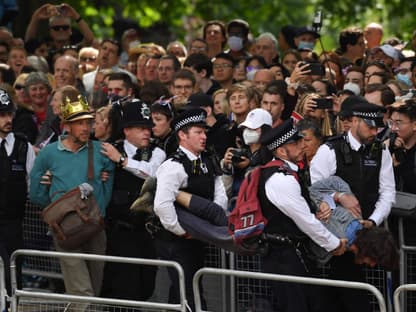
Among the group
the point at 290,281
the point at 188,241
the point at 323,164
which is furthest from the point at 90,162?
the point at 290,281

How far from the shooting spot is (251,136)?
11117 mm

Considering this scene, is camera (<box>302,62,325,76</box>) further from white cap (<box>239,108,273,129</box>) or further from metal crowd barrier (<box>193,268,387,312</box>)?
metal crowd barrier (<box>193,268,387,312</box>)

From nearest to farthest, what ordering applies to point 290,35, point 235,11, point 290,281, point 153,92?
1. point 290,281
2. point 153,92
3. point 290,35
4. point 235,11

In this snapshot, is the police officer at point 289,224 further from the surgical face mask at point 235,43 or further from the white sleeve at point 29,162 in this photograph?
the surgical face mask at point 235,43

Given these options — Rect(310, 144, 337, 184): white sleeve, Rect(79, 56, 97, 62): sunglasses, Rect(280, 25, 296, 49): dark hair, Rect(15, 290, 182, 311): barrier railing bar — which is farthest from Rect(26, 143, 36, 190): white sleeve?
Rect(280, 25, 296, 49): dark hair

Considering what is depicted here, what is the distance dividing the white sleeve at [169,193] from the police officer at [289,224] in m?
0.91

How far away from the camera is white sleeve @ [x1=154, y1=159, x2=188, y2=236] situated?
1040 centimetres

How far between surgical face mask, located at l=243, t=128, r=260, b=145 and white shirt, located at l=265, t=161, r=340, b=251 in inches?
55.7

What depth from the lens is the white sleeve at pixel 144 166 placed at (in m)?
11.4

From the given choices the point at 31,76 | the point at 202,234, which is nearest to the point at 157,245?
the point at 202,234

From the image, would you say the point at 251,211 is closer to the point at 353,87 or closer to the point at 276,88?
the point at 276,88

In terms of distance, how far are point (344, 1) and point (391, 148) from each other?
1512 cm

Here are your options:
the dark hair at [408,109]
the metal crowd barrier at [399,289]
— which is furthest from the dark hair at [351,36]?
the metal crowd barrier at [399,289]

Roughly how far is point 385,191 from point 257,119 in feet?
4.68
